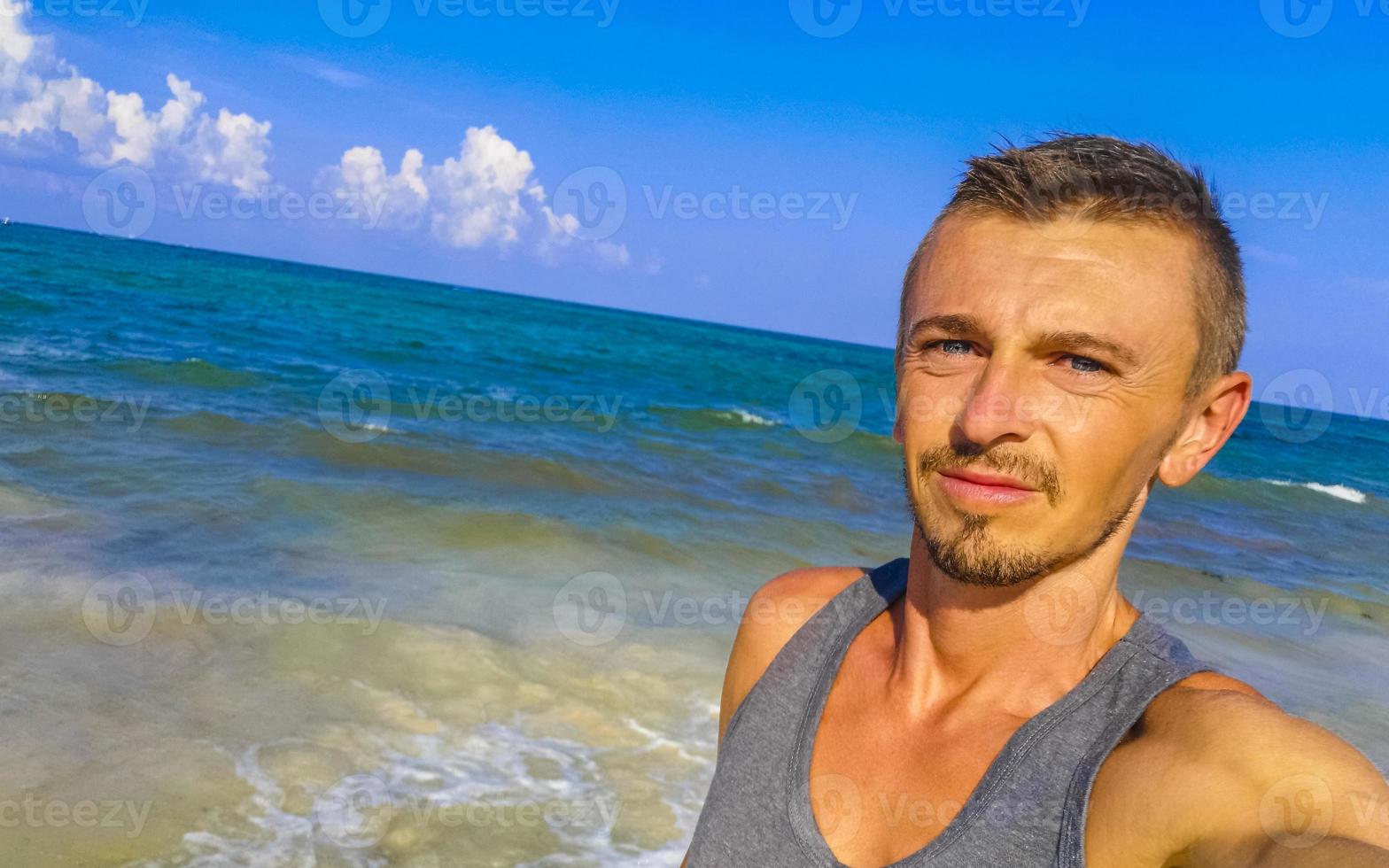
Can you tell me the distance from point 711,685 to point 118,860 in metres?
2.97

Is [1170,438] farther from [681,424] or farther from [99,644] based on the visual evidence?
[681,424]

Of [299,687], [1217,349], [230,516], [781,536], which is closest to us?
[1217,349]

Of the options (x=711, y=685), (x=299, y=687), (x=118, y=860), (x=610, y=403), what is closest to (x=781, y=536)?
(x=711, y=685)

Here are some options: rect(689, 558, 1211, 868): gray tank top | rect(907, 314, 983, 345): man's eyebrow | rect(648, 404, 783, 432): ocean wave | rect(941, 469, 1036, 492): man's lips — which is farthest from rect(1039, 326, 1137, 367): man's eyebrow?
rect(648, 404, 783, 432): ocean wave

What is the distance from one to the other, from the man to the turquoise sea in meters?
2.54

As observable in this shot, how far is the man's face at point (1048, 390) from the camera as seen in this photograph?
1.55 meters

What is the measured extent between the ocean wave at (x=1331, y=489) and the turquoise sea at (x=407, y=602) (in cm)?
609

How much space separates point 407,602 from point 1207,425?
17.7 feet

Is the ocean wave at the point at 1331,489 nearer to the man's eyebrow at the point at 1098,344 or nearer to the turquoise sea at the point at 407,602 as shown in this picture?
the turquoise sea at the point at 407,602

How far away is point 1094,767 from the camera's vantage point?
55.6 inches

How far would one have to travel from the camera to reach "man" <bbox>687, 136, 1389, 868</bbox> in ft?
4.80

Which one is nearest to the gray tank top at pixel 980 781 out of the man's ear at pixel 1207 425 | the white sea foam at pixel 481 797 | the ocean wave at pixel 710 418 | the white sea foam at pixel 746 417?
the man's ear at pixel 1207 425

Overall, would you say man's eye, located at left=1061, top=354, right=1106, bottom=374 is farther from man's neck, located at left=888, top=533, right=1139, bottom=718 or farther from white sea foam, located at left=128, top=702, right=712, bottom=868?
white sea foam, located at left=128, top=702, right=712, bottom=868

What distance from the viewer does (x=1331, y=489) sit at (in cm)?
2442
